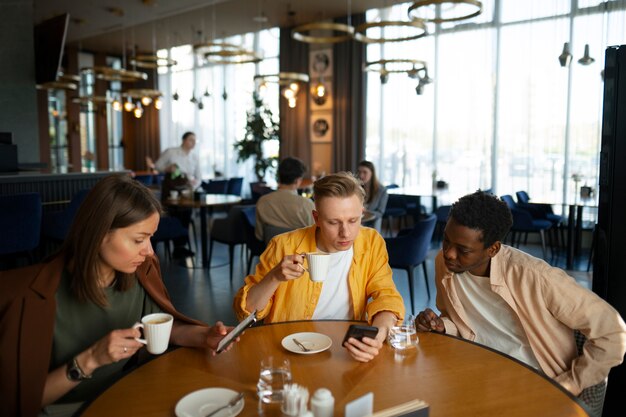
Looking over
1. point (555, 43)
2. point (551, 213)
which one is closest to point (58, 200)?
point (551, 213)

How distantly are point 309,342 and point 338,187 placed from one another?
2.00 feet

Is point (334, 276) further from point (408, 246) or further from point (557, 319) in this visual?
point (408, 246)

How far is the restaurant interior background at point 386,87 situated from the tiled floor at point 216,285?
1.53 meters

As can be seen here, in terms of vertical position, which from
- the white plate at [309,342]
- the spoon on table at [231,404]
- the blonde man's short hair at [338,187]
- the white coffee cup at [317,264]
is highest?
the blonde man's short hair at [338,187]

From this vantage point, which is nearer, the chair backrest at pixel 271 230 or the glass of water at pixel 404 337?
the glass of water at pixel 404 337

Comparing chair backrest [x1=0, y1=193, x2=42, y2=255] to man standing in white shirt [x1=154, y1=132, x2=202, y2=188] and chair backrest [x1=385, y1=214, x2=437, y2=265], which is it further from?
man standing in white shirt [x1=154, y1=132, x2=202, y2=188]

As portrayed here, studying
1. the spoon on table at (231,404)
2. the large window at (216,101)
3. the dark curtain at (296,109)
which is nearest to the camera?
the spoon on table at (231,404)

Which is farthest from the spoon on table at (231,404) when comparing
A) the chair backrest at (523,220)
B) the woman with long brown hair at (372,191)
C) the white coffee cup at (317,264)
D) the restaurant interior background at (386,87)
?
the chair backrest at (523,220)

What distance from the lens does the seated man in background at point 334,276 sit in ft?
6.89

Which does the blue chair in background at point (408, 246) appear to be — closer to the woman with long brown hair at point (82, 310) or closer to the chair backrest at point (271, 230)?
the chair backrest at point (271, 230)

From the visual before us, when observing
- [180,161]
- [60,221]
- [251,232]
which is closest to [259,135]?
[180,161]

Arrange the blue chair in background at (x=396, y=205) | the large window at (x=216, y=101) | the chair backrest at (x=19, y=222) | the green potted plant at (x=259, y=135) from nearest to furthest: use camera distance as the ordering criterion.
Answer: the chair backrest at (x=19, y=222) < the blue chair in background at (x=396, y=205) < the green potted plant at (x=259, y=135) < the large window at (x=216, y=101)

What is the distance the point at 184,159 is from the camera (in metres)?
8.69

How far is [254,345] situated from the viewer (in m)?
1.91
